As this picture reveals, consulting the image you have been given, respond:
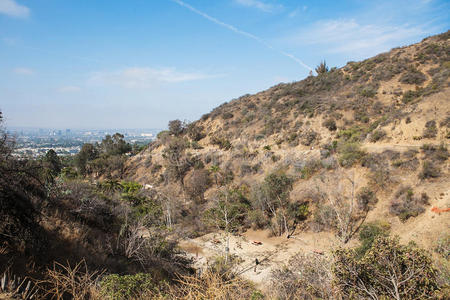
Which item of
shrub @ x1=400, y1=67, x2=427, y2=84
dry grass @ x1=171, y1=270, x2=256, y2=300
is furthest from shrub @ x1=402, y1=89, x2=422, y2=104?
dry grass @ x1=171, y1=270, x2=256, y2=300

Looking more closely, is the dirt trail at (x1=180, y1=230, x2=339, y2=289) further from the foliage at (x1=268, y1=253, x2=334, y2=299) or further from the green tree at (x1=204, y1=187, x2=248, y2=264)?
the foliage at (x1=268, y1=253, x2=334, y2=299)

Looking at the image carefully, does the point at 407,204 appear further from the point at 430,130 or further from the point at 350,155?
the point at 430,130

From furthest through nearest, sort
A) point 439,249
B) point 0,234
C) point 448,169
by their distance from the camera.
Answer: point 448,169 → point 439,249 → point 0,234

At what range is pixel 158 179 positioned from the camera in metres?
34.1

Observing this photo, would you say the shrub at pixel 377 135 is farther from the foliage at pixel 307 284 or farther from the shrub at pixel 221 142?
the shrub at pixel 221 142

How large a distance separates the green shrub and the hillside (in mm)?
8659

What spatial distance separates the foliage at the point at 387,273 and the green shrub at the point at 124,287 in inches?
153

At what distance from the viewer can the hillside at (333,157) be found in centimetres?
1510

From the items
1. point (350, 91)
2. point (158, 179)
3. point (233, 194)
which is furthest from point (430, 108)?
point (158, 179)

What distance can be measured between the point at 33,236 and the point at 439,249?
1425cm

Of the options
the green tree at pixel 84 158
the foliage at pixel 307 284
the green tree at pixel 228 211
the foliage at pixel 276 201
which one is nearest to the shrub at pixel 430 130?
the foliage at pixel 276 201

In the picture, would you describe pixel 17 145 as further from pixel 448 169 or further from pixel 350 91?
pixel 350 91

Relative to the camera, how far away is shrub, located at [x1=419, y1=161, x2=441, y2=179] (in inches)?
588

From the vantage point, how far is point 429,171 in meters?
15.0
